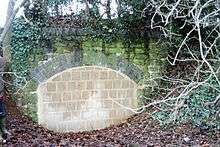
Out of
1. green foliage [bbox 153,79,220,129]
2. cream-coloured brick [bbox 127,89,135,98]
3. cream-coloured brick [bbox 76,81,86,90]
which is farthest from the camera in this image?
cream-coloured brick [bbox 127,89,135,98]

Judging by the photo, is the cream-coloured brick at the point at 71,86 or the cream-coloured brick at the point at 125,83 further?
the cream-coloured brick at the point at 125,83

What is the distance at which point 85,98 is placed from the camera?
345 inches

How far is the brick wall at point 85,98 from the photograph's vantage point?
336 inches

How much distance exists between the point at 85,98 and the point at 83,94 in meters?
0.09

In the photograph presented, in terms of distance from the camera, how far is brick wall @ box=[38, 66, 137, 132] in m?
8.54

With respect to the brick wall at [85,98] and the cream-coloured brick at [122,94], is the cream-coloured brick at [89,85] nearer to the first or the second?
the brick wall at [85,98]

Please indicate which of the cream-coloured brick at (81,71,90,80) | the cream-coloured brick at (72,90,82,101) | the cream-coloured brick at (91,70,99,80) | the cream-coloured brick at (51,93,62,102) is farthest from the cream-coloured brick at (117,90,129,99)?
the cream-coloured brick at (51,93,62,102)

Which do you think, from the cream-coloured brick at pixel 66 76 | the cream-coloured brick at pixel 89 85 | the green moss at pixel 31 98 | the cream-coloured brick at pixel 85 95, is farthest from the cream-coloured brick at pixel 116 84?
the green moss at pixel 31 98

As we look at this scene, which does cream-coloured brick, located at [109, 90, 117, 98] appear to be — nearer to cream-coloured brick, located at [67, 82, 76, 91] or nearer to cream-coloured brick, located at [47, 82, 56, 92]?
cream-coloured brick, located at [67, 82, 76, 91]

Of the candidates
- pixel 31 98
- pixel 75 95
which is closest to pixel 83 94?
pixel 75 95

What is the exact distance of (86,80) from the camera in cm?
876

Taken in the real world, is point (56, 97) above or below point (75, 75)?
below

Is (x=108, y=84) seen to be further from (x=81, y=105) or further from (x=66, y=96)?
(x=66, y=96)

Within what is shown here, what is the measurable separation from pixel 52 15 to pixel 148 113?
2.93 meters
